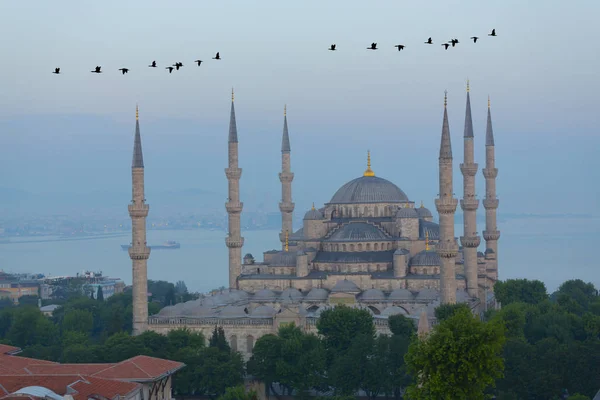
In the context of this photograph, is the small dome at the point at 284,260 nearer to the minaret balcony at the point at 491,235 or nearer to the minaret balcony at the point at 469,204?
the minaret balcony at the point at 469,204

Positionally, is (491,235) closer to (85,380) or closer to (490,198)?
(490,198)

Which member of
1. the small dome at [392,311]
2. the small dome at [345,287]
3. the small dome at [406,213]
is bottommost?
the small dome at [392,311]

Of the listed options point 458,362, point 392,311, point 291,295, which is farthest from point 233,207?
point 458,362

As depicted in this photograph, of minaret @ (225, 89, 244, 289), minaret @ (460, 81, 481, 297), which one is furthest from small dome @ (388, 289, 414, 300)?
minaret @ (225, 89, 244, 289)

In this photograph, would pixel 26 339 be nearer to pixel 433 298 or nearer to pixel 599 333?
pixel 433 298

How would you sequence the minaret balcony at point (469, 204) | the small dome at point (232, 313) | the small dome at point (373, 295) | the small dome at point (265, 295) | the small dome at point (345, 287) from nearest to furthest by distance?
the small dome at point (232, 313), the small dome at point (373, 295), the small dome at point (345, 287), the small dome at point (265, 295), the minaret balcony at point (469, 204)

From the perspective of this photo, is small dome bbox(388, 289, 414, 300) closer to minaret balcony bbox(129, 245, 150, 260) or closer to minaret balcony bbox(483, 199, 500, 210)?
minaret balcony bbox(129, 245, 150, 260)

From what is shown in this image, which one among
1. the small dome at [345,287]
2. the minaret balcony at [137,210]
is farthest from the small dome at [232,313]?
the minaret balcony at [137,210]
